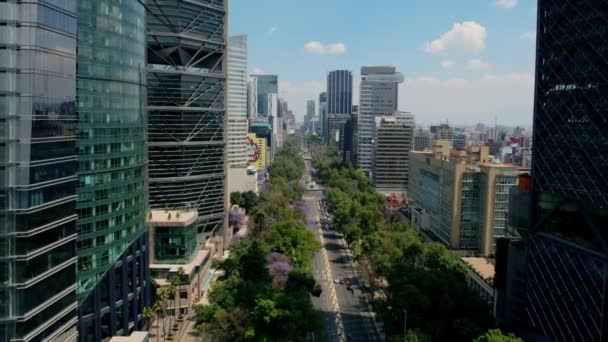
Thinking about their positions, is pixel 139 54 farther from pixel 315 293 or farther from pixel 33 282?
pixel 315 293

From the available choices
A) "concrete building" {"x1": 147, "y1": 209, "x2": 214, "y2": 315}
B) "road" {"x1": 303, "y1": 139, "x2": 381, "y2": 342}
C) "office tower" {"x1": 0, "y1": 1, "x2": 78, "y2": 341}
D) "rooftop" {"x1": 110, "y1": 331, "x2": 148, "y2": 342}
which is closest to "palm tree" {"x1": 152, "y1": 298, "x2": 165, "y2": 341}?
"concrete building" {"x1": 147, "y1": 209, "x2": 214, "y2": 315}

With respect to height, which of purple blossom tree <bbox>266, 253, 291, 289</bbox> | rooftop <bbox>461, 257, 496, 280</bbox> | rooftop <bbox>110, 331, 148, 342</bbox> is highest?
purple blossom tree <bbox>266, 253, 291, 289</bbox>

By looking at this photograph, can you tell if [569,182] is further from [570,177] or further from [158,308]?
[158,308]

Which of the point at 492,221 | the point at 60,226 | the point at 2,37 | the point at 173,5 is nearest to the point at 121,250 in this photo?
the point at 60,226

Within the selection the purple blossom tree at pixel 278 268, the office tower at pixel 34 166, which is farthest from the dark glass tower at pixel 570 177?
the office tower at pixel 34 166

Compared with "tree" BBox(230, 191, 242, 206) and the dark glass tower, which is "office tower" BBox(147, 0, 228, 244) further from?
the dark glass tower

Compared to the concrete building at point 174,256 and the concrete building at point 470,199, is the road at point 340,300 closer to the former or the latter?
the concrete building at point 174,256

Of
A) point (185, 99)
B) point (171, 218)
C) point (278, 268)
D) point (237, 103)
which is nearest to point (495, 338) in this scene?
point (278, 268)

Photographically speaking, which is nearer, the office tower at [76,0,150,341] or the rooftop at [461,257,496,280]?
the office tower at [76,0,150,341]

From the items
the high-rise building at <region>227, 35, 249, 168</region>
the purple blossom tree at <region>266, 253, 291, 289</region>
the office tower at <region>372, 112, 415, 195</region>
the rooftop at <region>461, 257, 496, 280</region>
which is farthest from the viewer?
Answer: the office tower at <region>372, 112, 415, 195</region>
